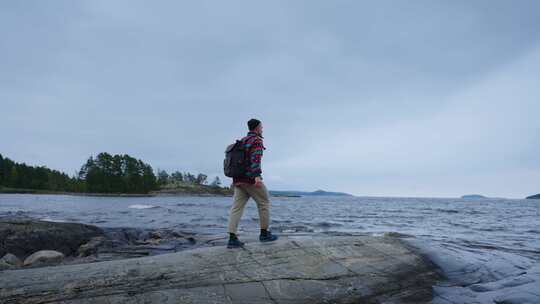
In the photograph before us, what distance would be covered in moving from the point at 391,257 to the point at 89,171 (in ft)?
433

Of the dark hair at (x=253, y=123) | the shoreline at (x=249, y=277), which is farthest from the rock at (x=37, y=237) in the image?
the dark hair at (x=253, y=123)

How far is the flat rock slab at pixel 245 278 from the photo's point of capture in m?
4.74

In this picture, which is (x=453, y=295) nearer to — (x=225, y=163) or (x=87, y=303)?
(x=225, y=163)

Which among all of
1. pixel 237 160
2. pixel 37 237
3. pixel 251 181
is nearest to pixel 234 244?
pixel 251 181

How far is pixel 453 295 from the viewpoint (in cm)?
605

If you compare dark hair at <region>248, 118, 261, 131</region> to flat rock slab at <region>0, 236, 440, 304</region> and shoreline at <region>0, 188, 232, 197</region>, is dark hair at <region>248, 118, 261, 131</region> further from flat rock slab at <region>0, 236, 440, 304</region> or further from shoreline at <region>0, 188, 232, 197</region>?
shoreline at <region>0, 188, 232, 197</region>

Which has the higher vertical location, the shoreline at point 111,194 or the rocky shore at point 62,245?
the rocky shore at point 62,245

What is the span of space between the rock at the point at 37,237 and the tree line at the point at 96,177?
119m

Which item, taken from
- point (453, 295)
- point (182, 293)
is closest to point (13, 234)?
Answer: point (182, 293)

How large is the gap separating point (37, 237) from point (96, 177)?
12072 centimetres

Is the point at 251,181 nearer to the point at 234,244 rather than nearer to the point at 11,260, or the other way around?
the point at 234,244

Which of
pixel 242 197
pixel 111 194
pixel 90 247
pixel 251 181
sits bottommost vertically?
pixel 111 194

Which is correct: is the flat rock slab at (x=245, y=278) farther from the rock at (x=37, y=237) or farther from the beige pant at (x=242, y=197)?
the rock at (x=37, y=237)

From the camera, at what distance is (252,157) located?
7102 millimetres
